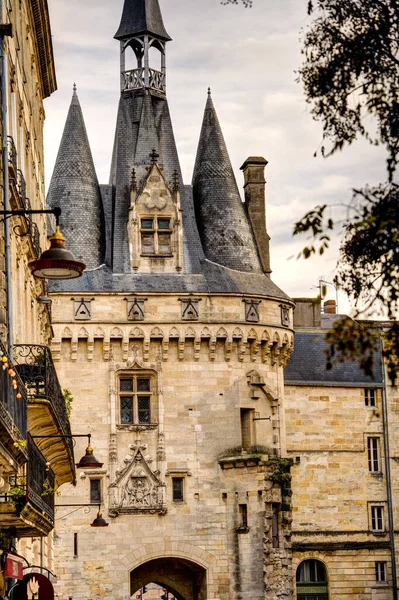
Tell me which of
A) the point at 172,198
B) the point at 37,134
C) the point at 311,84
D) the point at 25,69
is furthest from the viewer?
the point at 172,198

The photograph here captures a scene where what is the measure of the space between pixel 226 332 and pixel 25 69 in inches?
701

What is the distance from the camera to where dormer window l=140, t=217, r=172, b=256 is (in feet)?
163

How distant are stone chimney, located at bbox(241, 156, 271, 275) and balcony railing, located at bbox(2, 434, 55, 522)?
26502mm

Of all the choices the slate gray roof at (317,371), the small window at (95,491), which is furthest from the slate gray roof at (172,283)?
the slate gray roof at (317,371)

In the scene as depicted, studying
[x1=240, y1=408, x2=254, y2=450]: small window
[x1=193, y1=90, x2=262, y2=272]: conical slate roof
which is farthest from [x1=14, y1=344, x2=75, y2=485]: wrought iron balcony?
[x1=193, y1=90, x2=262, y2=272]: conical slate roof

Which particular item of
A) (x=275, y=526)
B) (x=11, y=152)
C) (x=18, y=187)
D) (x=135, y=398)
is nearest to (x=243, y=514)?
(x=275, y=526)

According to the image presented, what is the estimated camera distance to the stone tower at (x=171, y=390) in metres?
46.4

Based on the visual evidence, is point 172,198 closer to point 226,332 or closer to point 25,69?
point 226,332

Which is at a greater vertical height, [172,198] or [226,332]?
[172,198]

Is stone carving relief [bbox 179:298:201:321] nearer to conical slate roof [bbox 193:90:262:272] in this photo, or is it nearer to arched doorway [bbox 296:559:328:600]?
conical slate roof [bbox 193:90:262:272]

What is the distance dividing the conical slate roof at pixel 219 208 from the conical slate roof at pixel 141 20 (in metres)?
3.82

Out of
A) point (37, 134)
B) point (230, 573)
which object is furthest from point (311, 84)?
point (230, 573)

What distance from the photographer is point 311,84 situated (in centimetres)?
1360

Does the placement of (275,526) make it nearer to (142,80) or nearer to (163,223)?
(163,223)
